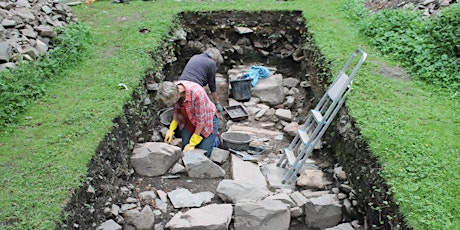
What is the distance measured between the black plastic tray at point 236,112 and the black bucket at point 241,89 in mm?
424

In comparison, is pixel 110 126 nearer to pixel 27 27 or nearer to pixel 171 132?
pixel 171 132

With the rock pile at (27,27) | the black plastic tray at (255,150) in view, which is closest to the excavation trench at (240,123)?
the black plastic tray at (255,150)

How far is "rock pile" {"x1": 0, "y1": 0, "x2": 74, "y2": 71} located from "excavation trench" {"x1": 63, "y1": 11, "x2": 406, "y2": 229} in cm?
185

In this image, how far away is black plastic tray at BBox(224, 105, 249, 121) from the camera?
7.83 metres

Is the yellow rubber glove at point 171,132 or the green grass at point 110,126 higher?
the green grass at point 110,126

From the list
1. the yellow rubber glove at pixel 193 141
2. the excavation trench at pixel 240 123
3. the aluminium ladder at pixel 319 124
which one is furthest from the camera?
the yellow rubber glove at pixel 193 141

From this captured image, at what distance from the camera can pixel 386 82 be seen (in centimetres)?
648

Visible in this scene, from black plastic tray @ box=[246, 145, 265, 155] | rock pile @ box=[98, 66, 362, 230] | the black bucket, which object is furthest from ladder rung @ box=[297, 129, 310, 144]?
the black bucket

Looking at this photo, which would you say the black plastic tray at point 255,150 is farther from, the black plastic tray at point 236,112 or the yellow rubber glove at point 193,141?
the black plastic tray at point 236,112

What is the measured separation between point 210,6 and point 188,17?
0.72 meters

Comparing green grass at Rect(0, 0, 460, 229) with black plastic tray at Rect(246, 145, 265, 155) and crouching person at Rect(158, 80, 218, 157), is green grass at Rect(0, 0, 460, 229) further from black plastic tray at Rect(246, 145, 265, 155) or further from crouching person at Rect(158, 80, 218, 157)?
black plastic tray at Rect(246, 145, 265, 155)

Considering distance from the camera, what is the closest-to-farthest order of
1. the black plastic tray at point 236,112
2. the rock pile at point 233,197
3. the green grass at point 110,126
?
the green grass at point 110,126
the rock pile at point 233,197
the black plastic tray at point 236,112

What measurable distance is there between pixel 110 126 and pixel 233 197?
1744mm

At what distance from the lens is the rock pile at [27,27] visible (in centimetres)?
654
